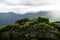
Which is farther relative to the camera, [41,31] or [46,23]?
[46,23]

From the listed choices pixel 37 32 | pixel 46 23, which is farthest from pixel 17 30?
pixel 46 23

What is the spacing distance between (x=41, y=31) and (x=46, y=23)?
3421 mm

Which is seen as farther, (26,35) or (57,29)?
(57,29)

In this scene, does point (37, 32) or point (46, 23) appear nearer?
point (37, 32)

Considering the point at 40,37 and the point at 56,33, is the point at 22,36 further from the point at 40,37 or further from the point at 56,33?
the point at 56,33

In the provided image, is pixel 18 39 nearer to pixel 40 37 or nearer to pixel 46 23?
pixel 40 37

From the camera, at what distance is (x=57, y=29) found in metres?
31.4

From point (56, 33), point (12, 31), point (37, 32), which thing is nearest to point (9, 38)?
point (12, 31)

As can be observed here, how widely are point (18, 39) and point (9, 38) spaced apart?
44.8 inches

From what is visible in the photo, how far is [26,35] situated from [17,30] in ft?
4.97

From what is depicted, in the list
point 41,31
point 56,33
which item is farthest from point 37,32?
point 56,33

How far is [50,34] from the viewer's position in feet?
97.1

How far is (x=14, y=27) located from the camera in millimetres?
30781

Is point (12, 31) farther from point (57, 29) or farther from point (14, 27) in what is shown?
point (57, 29)
